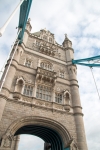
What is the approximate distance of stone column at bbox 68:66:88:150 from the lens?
10.4m

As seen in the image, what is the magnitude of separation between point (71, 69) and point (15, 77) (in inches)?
326

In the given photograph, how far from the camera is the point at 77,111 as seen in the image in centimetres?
1245

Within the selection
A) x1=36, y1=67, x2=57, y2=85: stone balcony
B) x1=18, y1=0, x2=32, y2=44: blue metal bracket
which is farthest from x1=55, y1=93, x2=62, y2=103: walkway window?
x1=18, y1=0, x2=32, y2=44: blue metal bracket

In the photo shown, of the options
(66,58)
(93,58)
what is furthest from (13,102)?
(93,58)

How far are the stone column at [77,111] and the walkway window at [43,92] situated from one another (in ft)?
9.86

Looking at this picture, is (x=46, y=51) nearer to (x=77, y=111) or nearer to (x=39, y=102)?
(x=39, y=102)

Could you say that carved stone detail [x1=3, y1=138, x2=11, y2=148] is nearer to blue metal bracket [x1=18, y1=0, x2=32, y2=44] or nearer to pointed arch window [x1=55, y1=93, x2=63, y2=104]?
pointed arch window [x1=55, y1=93, x2=63, y2=104]

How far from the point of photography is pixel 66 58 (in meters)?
19.2

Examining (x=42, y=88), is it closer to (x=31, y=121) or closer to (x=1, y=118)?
(x=31, y=121)

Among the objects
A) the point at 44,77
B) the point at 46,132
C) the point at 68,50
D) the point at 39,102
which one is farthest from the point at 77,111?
the point at 68,50

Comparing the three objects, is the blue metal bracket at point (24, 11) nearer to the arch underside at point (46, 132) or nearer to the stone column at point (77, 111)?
the stone column at point (77, 111)

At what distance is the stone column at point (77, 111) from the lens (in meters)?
10.4

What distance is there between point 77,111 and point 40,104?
13.5 feet

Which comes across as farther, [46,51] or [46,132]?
[46,51]
